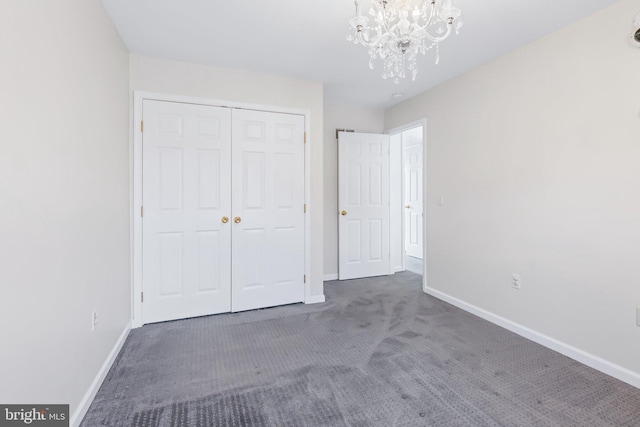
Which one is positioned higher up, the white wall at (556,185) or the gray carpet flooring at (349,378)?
the white wall at (556,185)

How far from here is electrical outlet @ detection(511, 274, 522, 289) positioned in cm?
260

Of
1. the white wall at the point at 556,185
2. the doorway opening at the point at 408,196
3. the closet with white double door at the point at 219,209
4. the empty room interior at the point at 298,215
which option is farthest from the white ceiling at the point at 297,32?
the doorway opening at the point at 408,196

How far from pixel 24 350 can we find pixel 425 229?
3.50m

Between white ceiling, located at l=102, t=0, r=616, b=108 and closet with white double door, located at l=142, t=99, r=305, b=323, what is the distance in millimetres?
499

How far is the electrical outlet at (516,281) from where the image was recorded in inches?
102

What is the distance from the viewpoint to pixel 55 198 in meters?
1.33

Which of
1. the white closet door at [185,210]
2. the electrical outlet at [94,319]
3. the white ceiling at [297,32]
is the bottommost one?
the electrical outlet at [94,319]

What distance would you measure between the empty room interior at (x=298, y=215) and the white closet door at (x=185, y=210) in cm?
2

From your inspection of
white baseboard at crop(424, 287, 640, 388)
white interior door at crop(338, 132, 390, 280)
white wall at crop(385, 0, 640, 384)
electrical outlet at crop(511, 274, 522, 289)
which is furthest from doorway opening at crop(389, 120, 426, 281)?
electrical outlet at crop(511, 274, 522, 289)

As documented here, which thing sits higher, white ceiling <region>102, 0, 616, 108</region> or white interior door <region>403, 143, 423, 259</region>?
white ceiling <region>102, 0, 616, 108</region>

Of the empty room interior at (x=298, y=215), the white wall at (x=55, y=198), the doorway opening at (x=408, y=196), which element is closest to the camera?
the white wall at (x=55, y=198)

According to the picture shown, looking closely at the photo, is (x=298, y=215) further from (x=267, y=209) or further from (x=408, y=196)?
(x=408, y=196)

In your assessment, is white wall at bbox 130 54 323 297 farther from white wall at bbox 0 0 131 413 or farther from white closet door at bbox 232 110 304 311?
white wall at bbox 0 0 131 413

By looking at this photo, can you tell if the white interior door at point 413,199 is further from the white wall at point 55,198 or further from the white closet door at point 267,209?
the white wall at point 55,198
